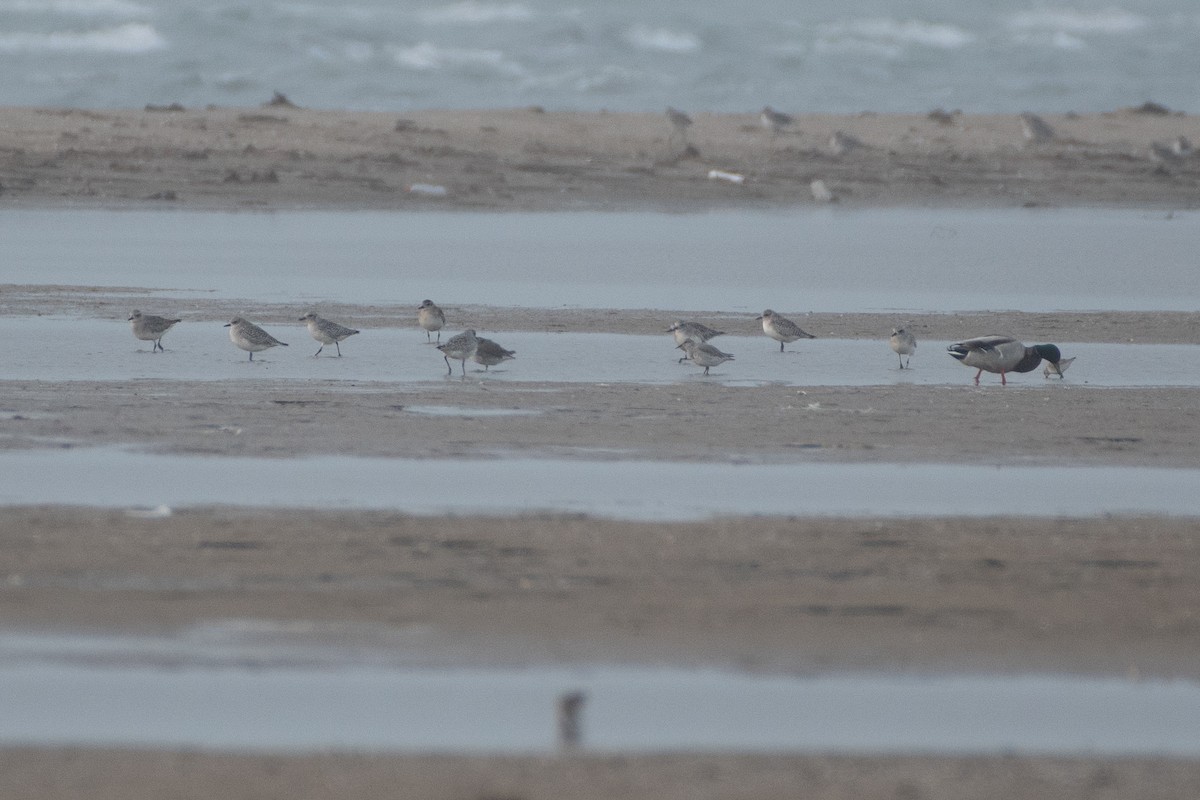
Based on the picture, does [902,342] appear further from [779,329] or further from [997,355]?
[779,329]

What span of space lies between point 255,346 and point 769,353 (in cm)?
446

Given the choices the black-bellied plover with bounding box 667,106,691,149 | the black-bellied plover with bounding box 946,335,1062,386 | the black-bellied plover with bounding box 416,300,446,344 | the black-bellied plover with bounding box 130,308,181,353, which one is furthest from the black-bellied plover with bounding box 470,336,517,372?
the black-bellied plover with bounding box 667,106,691,149

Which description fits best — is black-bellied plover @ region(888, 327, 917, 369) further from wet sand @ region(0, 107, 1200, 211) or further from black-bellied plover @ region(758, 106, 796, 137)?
black-bellied plover @ region(758, 106, 796, 137)

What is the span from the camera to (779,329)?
51.9 feet

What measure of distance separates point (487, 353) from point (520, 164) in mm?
19070

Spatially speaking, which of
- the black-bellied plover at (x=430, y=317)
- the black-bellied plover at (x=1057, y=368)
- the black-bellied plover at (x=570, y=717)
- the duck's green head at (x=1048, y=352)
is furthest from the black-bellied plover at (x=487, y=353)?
the black-bellied plover at (x=570, y=717)

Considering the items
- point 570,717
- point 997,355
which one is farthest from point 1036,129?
point 570,717

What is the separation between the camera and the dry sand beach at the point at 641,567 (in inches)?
229

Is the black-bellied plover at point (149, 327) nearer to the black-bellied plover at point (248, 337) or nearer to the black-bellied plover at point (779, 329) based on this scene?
the black-bellied plover at point (248, 337)

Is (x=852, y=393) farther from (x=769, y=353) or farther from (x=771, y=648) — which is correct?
(x=771, y=648)

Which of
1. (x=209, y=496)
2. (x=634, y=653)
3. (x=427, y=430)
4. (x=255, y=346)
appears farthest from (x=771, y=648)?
(x=255, y=346)

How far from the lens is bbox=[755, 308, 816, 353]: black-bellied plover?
15719 millimetres

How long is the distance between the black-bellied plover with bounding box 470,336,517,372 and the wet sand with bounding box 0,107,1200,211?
15.1 m

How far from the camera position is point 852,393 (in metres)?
13.5
